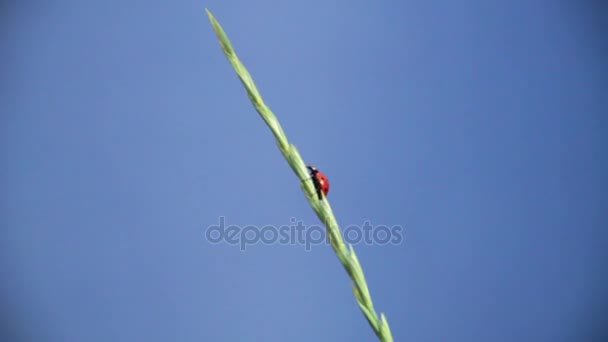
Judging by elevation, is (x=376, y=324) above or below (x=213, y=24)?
below

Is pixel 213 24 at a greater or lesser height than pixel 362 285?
greater

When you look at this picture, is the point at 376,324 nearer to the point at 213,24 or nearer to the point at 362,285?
the point at 362,285

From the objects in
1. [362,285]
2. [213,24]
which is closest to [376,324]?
[362,285]
